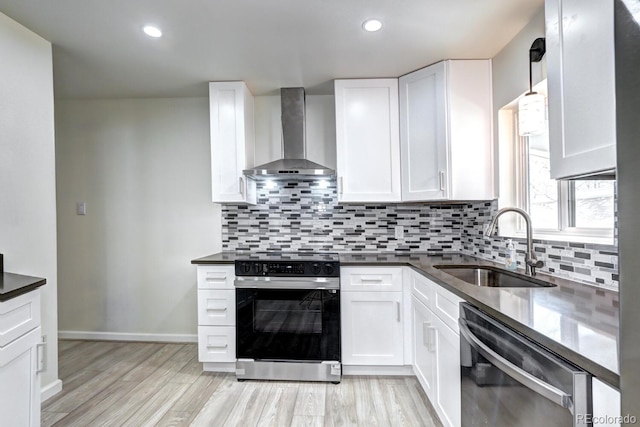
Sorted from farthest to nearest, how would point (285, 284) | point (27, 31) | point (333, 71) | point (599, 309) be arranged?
1. point (333, 71)
2. point (285, 284)
3. point (27, 31)
4. point (599, 309)

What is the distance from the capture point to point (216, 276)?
8.11ft

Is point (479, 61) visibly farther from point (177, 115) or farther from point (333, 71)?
point (177, 115)

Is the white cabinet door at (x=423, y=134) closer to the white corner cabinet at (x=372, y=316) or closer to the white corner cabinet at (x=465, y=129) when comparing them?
the white corner cabinet at (x=465, y=129)

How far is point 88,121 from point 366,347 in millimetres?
3371

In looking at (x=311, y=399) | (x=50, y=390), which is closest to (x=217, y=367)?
(x=311, y=399)

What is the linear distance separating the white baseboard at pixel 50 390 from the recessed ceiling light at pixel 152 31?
239cm

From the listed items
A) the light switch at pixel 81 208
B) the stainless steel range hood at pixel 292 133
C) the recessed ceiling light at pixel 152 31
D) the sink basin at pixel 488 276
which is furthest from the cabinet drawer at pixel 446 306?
the light switch at pixel 81 208

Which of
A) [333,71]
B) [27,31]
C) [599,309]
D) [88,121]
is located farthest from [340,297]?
[88,121]

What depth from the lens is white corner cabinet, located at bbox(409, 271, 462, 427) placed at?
1518 mm

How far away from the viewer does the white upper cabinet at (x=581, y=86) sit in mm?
898

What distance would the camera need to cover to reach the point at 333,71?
8.35 feet

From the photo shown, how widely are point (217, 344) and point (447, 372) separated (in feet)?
5.50

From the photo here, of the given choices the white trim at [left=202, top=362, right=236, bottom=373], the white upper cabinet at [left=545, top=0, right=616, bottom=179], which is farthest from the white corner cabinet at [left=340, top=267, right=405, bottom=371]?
the white upper cabinet at [left=545, top=0, right=616, bottom=179]

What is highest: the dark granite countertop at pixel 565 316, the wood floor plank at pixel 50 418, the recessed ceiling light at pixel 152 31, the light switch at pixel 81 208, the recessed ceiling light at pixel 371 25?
the recessed ceiling light at pixel 152 31
